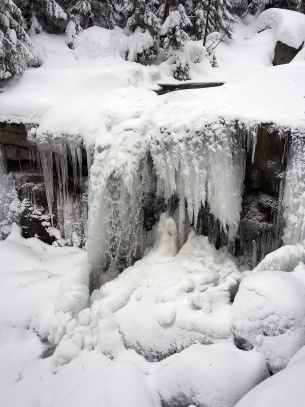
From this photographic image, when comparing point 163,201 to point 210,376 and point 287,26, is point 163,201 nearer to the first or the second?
point 210,376

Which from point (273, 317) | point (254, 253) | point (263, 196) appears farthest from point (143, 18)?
point (273, 317)

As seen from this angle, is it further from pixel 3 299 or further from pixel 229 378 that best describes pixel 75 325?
→ pixel 229 378

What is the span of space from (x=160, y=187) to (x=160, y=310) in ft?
6.51

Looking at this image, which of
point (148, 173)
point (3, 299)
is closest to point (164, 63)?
point (148, 173)

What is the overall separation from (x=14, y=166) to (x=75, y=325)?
3.63 meters

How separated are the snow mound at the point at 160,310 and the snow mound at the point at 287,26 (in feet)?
26.0

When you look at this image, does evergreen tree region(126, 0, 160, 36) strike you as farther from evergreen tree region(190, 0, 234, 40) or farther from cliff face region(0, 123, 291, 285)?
cliff face region(0, 123, 291, 285)

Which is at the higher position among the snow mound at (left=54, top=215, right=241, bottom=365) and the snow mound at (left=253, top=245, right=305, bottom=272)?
the snow mound at (left=253, top=245, right=305, bottom=272)

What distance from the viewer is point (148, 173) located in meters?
4.89

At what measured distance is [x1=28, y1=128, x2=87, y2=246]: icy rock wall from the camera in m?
5.45

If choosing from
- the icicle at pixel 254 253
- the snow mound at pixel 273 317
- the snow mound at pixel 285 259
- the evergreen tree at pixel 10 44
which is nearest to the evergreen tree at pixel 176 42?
Result: the evergreen tree at pixel 10 44

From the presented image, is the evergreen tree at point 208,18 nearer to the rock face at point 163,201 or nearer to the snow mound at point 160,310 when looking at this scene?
the rock face at point 163,201

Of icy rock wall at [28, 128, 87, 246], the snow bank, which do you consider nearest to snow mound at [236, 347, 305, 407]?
the snow bank

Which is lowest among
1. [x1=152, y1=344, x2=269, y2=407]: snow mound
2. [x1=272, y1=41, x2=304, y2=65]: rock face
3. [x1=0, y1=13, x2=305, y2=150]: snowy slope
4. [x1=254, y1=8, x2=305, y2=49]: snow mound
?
[x1=152, y1=344, x2=269, y2=407]: snow mound
